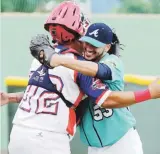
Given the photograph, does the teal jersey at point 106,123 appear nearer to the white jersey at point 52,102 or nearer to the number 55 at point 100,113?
the number 55 at point 100,113

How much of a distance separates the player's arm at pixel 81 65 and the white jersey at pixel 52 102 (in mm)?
154

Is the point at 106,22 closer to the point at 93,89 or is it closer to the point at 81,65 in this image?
the point at 93,89

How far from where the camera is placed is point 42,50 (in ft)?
12.4

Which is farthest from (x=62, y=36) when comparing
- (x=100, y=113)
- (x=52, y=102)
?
(x=100, y=113)

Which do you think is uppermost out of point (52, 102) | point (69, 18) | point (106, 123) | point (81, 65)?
point (69, 18)

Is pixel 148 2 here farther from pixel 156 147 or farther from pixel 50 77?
pixel 50 77

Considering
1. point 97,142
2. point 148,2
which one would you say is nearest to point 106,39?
point 97,142

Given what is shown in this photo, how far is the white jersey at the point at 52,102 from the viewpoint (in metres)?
3.91

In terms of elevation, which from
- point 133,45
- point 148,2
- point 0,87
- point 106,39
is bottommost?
point 0,87

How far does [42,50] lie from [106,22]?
3187mm

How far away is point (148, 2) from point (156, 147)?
185 centimetres

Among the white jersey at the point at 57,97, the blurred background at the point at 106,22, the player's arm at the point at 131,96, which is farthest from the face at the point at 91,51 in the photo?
the blurred background at the point at 106,22

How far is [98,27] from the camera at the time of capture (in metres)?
4.18

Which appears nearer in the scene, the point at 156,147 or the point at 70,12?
the point at 70,12
